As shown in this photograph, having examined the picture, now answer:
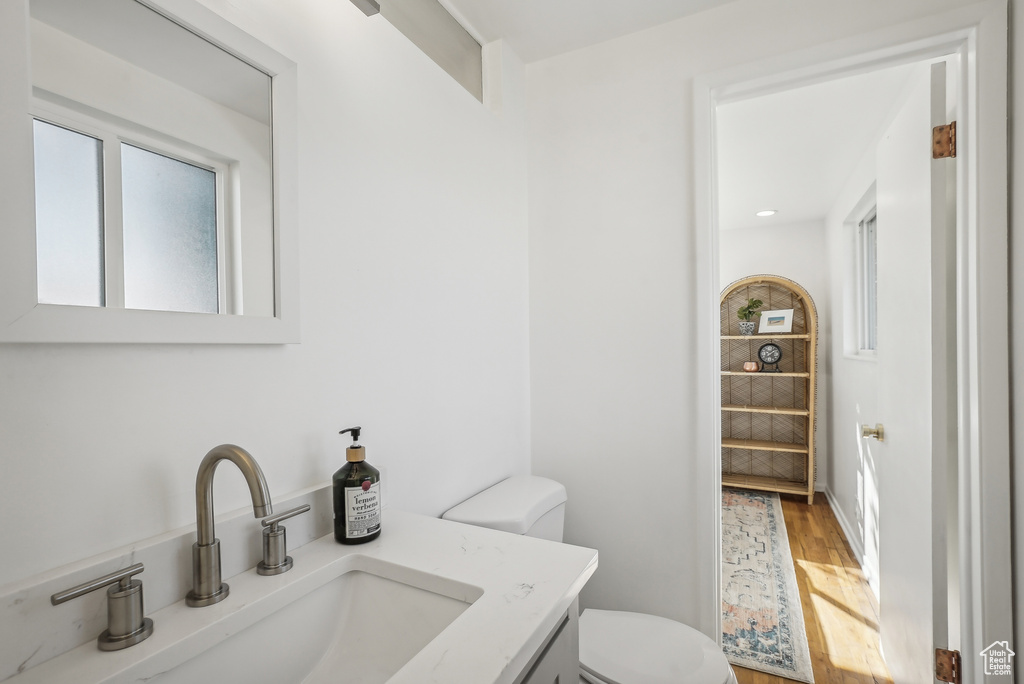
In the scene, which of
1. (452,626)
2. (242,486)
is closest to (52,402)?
(242,486)

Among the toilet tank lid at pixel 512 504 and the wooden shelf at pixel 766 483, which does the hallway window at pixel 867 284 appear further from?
the toilet tank lid at pixel 512 504

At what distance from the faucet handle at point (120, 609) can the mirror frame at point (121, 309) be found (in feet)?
1.00

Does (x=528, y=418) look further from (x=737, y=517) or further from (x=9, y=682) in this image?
(x=737, y=517)

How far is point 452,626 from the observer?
0.65 m

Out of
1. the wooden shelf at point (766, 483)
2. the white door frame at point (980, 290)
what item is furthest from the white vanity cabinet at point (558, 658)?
the wooden shelf at point (766, 483)

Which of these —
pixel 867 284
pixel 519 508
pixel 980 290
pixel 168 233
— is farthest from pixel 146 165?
pixel 867 284

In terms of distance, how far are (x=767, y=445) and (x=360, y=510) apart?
3748 millimetres

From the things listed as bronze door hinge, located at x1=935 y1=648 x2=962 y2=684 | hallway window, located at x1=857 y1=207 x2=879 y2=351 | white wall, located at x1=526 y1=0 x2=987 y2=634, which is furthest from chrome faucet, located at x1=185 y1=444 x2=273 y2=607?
hallway window, located at x1=857 y1=207 x2=879 y2=351

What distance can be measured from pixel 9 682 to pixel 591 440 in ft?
4.64

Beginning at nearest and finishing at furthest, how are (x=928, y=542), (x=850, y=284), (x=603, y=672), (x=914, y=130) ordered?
(x=603, y=672) → (x=928, y=542) → (x=914, y=130) → (x=850, y=284)

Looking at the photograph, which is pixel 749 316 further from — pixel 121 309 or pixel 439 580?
pixel 121 309

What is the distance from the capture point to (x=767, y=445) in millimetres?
3818

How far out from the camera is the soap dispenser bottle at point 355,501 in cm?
88

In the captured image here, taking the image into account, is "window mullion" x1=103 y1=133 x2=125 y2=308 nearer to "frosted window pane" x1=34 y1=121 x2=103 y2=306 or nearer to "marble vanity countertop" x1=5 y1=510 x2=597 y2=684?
"frosted window pane" x1=34 y1=121 x2=103 y2=306
